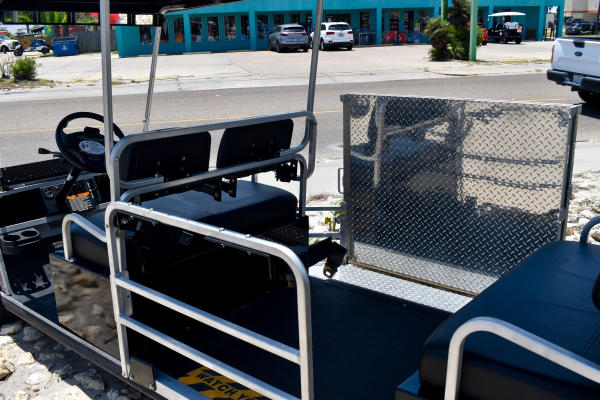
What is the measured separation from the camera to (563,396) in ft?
5.35

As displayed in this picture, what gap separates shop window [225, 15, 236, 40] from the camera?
3531 cm

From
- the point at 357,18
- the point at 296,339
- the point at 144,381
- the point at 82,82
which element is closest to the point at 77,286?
the point at 144,381

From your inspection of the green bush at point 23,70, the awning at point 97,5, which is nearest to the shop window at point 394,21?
the green bush at point 23,70

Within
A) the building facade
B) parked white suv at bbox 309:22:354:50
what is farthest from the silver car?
the building facade

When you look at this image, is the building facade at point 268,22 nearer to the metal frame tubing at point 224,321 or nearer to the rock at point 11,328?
the rock at point 11,328

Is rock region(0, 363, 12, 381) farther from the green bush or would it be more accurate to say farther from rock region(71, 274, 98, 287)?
the green bush

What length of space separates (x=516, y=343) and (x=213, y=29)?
1404 inches

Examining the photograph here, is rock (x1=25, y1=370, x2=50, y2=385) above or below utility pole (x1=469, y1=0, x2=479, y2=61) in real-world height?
below

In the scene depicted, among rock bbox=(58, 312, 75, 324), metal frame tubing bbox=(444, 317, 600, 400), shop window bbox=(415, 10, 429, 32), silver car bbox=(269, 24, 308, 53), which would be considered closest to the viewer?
metal frame tubing bbox=(444, 317, 600, 400)

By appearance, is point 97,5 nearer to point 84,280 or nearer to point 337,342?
point 84,280

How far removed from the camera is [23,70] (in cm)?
1917

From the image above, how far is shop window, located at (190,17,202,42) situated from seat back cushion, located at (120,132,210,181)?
33.6 metres

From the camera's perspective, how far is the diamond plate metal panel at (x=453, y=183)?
3166 mm

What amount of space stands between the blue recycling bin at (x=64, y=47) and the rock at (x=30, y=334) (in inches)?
1515
